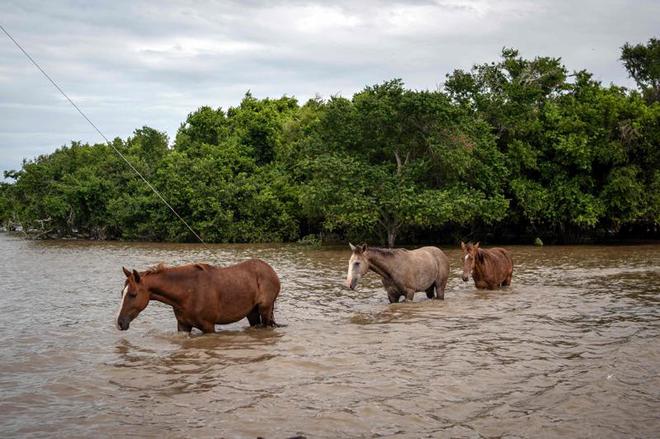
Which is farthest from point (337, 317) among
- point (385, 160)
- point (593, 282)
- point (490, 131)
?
point (490, 131)

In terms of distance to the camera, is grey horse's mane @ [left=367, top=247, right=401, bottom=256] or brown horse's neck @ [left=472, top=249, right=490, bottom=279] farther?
brown horse's neck @ [left=472, top=249, right=490, bottom=279]

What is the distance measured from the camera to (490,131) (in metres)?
37.7

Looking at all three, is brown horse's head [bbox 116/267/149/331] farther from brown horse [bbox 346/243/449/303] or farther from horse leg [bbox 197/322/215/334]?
brown horse [bbox 346/243/449/303]

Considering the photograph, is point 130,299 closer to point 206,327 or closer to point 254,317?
point 206,327

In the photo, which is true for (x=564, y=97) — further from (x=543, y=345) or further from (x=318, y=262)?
(x=543, y=345)

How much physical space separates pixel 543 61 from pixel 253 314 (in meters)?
33.4

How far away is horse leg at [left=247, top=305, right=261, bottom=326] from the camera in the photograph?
11.4m

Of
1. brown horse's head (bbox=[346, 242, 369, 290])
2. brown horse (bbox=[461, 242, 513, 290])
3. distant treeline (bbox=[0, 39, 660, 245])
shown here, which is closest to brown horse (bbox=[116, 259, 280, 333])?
brown horse's head (bbox=[346, 242, 369, 290])

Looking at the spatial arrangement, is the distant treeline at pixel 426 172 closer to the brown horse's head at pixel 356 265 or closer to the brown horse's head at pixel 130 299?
the brown horse's head at pixel 356 265

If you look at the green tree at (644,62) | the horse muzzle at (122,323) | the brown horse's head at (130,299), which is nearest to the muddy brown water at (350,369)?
the horse muzzle at (122,323)

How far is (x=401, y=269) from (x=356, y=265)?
1373 millimetres

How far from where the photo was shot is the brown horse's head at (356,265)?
13.4 metres

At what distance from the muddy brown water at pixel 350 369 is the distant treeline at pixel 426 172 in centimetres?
1699

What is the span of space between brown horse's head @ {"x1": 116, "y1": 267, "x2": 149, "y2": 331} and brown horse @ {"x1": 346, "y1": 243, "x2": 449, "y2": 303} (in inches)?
Result: 193
